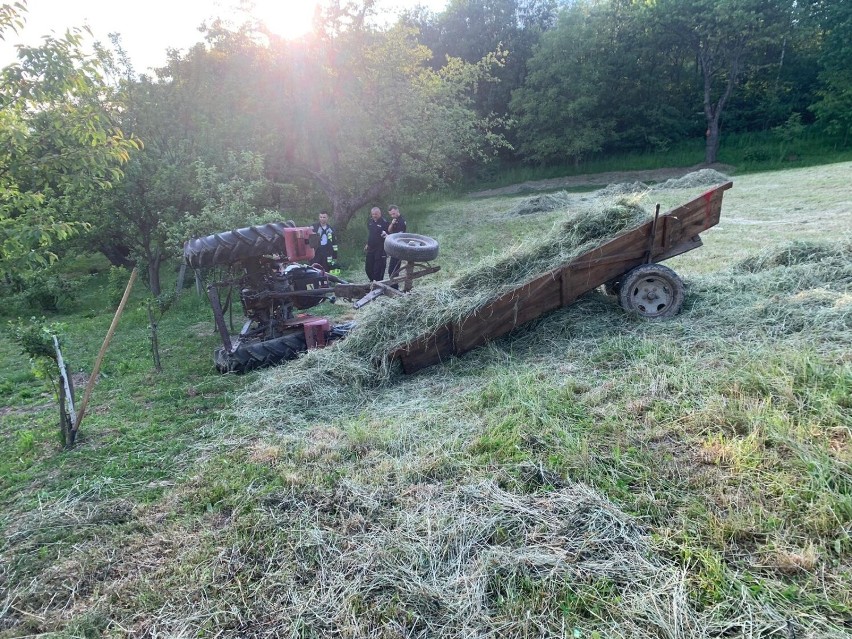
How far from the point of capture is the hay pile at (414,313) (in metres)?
4.85

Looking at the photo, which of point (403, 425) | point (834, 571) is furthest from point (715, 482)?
point (403, 425)

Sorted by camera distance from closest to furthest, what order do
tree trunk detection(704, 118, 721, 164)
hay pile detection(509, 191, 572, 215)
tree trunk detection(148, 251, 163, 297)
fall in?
tree trunk detection(148, 251, 163, 297) → hay pile detection(509, 191, 572, 215) → tree trunk detection(704, 118, 721, 164)

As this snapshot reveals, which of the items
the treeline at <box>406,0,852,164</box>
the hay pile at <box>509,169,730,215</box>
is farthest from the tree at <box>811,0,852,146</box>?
the hay pile at <box>509,169,730,215</box>

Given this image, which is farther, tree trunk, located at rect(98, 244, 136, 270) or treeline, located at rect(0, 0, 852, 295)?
tree trunk, located at rect(98, 244, 136, 270)

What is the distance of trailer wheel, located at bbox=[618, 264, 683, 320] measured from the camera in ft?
16.8

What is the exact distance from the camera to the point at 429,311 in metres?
5.20

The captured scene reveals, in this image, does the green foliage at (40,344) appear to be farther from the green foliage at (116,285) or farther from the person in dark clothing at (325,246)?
the green foliage at (116,285)

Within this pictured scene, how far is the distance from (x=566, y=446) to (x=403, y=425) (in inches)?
50.6

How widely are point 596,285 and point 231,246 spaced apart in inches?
161

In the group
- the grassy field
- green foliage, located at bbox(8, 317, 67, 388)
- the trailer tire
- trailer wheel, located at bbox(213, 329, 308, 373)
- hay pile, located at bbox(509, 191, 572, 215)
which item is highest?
the trailer tire

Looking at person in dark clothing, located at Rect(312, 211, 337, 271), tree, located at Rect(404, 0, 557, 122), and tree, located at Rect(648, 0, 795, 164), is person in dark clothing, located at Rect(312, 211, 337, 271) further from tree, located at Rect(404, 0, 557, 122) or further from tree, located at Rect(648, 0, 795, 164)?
tree, located at Rect(404, 0, 557, 122)

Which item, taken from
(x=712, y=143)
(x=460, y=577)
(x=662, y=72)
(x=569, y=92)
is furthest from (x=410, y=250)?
(x=662, y=72)

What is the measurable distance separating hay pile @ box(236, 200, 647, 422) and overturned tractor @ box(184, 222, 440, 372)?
0.59 meters

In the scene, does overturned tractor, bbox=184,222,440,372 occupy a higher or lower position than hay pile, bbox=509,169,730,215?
higher
